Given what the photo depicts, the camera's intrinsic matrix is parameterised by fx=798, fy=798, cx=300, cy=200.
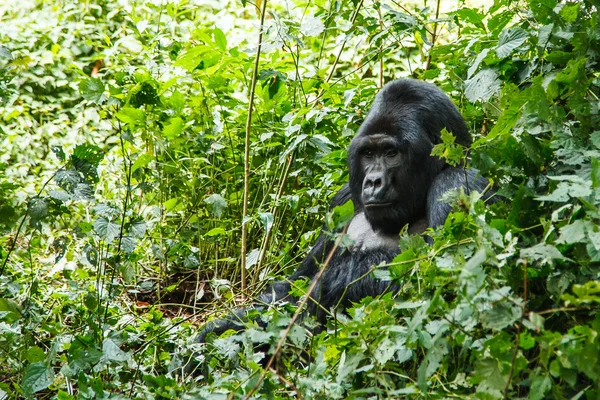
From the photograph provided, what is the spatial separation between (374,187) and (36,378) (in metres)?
1.81

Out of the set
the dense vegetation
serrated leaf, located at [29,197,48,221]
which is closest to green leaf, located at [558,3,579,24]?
the dense vegetation

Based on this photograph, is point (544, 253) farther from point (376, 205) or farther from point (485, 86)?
point (376, 205)

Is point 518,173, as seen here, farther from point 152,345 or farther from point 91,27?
point 91,27

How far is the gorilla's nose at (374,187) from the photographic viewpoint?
3764 millimetres

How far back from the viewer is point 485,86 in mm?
3000

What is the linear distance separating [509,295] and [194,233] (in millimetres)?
2883

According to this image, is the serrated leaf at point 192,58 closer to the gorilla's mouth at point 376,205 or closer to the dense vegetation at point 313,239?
the dense vegetation at point 313,239

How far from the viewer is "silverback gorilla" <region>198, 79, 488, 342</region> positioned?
12.3 ft

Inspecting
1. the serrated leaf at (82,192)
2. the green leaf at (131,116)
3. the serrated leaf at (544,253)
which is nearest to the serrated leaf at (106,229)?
the serrated leaf at (82,192)

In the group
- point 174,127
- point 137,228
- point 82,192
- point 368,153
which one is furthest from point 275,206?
point 82,192

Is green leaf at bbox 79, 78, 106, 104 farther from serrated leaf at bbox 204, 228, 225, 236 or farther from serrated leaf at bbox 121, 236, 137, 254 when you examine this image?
serrated leaf at bbox 204, 228, 225, 236

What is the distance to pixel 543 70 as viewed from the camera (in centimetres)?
281

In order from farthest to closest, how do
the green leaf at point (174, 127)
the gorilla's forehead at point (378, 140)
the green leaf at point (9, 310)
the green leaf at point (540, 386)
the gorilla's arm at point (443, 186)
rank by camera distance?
the green leaf at point (174, 127), the gorilla's forehead at point (378, 140), the gorilla's arm at point (443, 186), the green leaf at point (9, 310), the green leaf at point (540, 386)

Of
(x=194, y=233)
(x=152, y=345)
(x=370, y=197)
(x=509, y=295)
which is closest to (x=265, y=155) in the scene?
(x=194, y=233)
